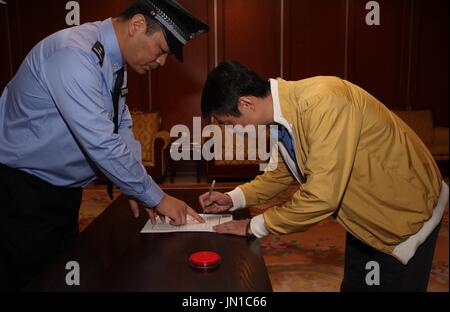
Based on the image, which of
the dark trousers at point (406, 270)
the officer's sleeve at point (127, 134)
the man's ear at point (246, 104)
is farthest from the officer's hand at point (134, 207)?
the dark trousers at point (406, 270)

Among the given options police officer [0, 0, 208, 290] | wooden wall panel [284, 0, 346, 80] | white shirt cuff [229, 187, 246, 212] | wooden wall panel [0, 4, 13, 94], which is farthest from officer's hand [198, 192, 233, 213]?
wooden wall panel [0, 4, 13, 94]

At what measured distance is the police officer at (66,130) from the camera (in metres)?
1.33

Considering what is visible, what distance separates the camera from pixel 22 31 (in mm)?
5977

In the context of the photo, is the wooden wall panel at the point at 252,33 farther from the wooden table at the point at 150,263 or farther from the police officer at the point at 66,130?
the wooden table at the point at 150,263

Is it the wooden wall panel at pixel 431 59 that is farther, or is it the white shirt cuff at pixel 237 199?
the wooden wall panel at pixel 431 59

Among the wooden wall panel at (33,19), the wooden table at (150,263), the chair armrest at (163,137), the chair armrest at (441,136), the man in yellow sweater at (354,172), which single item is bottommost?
the chair armrest at (441,136)

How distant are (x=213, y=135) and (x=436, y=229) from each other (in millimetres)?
4286

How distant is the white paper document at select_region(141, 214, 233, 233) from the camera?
1.47 m

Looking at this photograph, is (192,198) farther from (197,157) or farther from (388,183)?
(197,157)

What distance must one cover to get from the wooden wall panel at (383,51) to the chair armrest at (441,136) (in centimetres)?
68

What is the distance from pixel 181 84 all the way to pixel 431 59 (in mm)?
3732

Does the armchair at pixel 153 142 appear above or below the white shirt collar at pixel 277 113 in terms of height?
below

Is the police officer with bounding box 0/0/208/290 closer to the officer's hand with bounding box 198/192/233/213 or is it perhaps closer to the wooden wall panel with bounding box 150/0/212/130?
the officer's hand with bounding box 198/192/233/213

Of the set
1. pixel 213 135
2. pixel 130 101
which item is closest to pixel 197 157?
pixel 213 135
